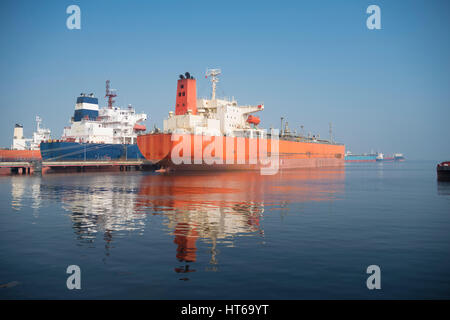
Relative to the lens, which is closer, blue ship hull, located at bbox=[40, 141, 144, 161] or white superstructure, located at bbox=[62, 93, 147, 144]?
blue ship hull, located at bbox=[40, 141, 144, 161]

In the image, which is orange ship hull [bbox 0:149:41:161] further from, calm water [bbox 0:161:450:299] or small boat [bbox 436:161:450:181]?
small boat [bbox 436:161:450:181]

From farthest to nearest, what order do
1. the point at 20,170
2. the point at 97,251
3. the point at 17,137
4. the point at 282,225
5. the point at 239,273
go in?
the point at 17,137 → the point at 20,170 → the point at 282,225 → the point at 97,251 → the point at 239,273

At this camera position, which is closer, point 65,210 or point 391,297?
point 391,297

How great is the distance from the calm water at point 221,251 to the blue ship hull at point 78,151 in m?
34.5

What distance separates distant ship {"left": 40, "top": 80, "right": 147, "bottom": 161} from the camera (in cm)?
4638

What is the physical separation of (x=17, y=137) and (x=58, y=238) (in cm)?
6639

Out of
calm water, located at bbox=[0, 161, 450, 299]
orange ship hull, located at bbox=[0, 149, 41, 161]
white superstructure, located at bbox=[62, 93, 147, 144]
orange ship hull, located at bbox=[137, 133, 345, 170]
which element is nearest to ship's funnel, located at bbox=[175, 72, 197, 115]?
orange ship hull, located at bbox=[137, 133, 345, 170]

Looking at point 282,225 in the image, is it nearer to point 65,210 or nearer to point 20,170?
point 65,210

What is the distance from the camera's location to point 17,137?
64.4m

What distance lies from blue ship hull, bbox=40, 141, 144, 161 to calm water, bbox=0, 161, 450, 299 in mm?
34509

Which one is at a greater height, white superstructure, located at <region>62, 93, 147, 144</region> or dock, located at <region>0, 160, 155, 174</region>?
white superstructure, located at <region>62, 93, 147, 144</region>

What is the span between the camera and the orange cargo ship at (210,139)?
35.3 m

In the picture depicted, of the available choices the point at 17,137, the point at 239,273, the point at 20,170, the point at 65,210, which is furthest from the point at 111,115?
the point at 239,273

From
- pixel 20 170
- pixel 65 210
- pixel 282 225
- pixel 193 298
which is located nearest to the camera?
pixel 193 298
